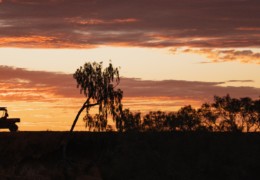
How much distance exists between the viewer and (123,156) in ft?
144

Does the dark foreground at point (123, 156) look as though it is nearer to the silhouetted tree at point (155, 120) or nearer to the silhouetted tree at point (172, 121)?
the silhouetted tree at point (155, 120)

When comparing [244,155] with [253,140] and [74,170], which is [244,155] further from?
[74,170]

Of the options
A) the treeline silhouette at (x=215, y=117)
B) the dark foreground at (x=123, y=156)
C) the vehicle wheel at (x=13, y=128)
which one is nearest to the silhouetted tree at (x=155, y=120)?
the treeline silhouette at (x=215, y=117)

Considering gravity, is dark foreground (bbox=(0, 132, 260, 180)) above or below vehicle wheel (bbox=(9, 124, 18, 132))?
below

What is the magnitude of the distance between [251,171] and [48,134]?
1614 cm

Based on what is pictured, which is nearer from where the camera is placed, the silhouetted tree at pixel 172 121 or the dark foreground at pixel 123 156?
the dark foreground at pixel 123 156

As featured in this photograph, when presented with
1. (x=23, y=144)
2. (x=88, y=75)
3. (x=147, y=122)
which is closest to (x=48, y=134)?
(x=23, y=144)

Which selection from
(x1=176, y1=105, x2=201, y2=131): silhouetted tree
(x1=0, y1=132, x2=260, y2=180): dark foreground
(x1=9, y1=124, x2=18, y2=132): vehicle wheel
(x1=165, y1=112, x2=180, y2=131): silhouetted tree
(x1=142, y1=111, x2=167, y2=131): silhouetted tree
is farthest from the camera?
(x1=165, y1=112, x2=180, y2=131): silhouetted tree

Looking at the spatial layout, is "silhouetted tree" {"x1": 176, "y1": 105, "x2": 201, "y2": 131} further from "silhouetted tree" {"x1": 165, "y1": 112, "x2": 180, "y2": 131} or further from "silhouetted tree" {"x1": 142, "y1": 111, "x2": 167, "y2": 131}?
"silhouetted tree" {"x1": 142, "y1": 111, "x2": 167, "y2": 131}

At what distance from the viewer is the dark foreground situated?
145ft

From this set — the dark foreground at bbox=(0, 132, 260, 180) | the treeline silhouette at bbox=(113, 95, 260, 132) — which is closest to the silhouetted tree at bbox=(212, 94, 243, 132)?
the treeline silhouette at bbox=(113, 95, 260, 132)

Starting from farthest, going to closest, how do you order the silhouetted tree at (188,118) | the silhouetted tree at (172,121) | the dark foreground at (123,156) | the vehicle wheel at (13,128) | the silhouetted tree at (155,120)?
the silhouetted tree at (172,121)
the silhouetted tree at (155,120)
the silhouetted tree at (188,118)
the vehicle wheel at (13,128)
the dark foreground at (123,156)

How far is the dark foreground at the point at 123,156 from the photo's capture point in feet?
145

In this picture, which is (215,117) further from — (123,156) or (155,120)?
(123,156)
